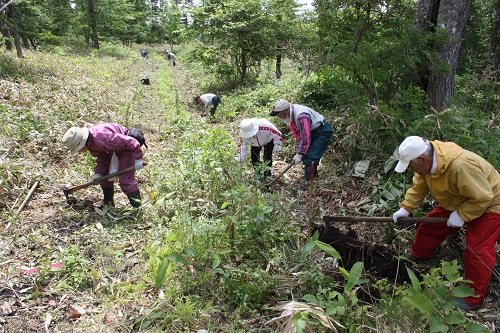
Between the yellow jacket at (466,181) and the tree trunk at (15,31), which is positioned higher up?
the tree trunk at (15,31)

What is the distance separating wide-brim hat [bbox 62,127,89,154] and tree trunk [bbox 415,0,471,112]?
5.08 meters

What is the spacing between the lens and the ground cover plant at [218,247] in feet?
8.02

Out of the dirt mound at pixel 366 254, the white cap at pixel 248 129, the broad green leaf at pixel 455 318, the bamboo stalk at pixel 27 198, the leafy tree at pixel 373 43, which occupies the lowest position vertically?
the dirt mound at pixel 366 254

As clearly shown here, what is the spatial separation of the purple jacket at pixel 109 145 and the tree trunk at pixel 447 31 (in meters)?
4.62

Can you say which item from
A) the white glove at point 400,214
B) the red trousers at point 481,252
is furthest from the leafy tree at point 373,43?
the red trousers at point 481,252

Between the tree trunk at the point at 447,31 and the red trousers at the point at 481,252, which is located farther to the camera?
the tree trunk at the point at 447,31

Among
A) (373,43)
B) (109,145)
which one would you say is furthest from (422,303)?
(373,43)

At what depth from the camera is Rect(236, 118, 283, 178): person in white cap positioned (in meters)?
4.77

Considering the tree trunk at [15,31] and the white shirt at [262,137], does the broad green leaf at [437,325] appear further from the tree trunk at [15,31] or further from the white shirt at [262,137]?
the tree trunk at [15,31]

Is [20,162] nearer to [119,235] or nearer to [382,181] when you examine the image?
[119,235]

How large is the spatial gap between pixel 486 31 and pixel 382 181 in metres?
15.0

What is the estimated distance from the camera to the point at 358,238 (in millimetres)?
3654

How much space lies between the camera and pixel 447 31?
4805mm

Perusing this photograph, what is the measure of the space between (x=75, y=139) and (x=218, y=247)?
86.2 inches
